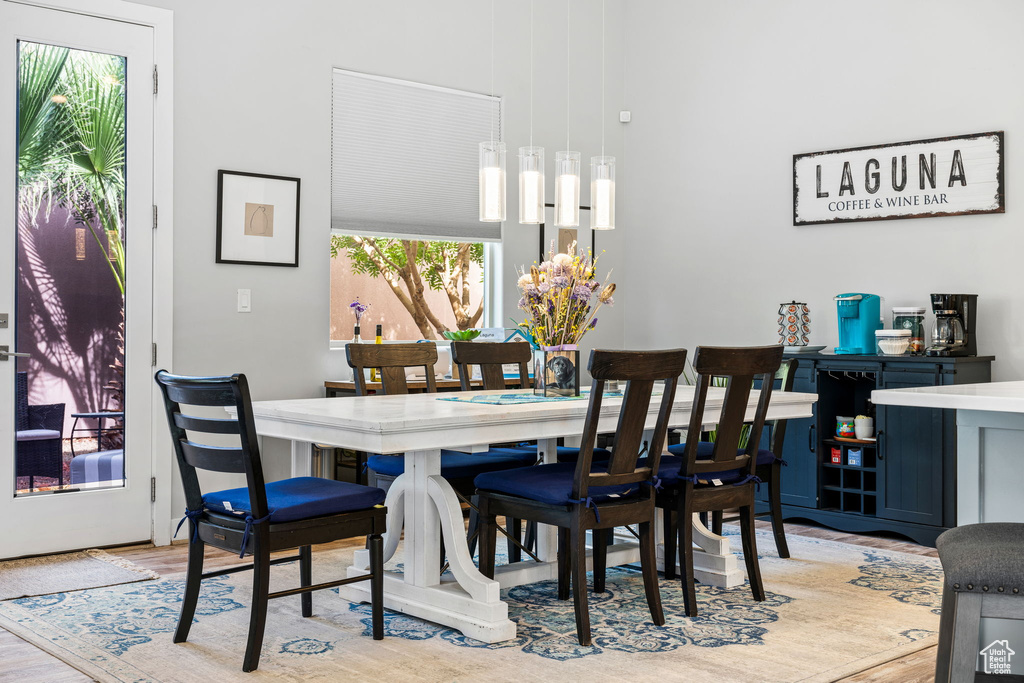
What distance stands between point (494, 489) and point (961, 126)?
325cm

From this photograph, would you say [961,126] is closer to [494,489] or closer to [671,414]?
[671,414]

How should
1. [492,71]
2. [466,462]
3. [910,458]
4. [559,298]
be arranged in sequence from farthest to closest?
1. [492,71]
2. [910,458]
3. [466,462]
4. [559,298]

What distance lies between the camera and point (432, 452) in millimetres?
3271

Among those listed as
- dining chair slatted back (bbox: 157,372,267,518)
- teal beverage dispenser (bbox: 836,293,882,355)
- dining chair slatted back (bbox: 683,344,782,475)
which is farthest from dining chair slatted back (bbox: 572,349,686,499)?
teal beverage dispenser (bbox: 836,293,882,355)

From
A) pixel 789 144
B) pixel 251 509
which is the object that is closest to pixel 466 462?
pixel 251 509

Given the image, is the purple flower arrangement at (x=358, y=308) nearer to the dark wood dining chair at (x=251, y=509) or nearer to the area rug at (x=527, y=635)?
the area rug at (x=527, y=635)

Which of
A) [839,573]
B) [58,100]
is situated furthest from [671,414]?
[58,100]

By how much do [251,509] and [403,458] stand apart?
1.16 meters

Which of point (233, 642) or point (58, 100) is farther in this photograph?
point (58, 100)

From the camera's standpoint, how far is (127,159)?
4453mm

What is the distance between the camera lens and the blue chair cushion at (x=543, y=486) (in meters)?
3.14

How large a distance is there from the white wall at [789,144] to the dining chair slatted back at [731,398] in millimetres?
1942

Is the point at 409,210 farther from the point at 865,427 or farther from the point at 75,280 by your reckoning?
the point at 865,427

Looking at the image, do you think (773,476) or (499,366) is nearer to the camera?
(773,476)
